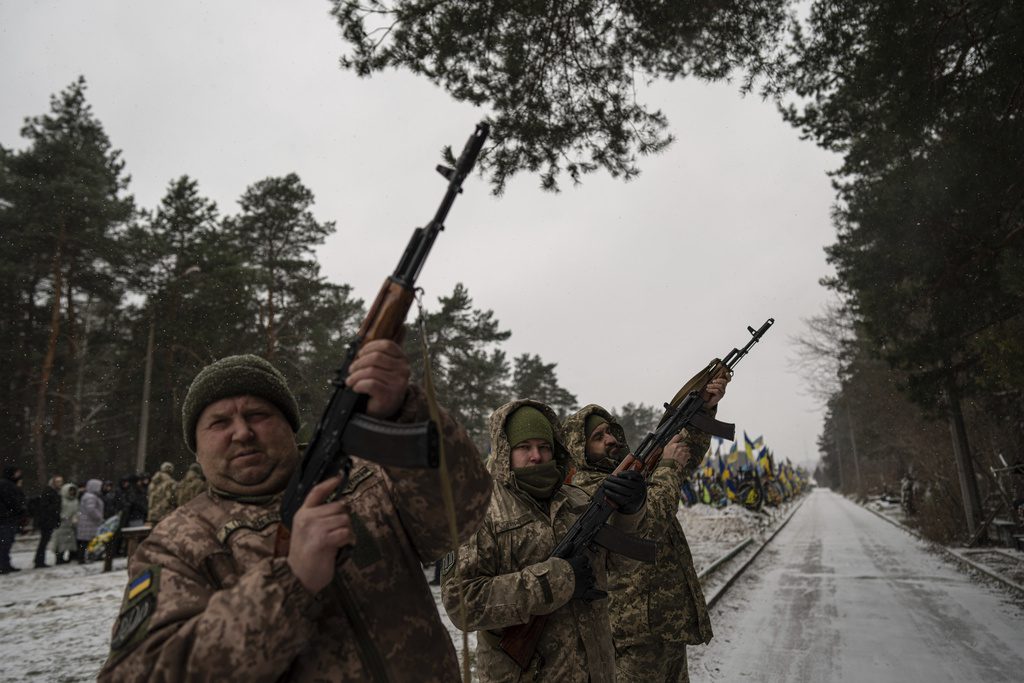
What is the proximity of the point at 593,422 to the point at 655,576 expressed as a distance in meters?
1.01

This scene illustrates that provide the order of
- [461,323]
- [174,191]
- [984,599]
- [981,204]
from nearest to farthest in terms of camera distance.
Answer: [981,204]
[984,599]
[174,191]
[461,323]

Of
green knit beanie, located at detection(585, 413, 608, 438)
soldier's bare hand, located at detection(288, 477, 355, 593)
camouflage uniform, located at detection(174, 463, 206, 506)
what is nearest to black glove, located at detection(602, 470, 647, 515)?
green knit beanie, located at detection(585, 413, 608, 438)

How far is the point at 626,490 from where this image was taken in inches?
114

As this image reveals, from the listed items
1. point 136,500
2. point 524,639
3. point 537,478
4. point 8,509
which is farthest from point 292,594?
point 136,500

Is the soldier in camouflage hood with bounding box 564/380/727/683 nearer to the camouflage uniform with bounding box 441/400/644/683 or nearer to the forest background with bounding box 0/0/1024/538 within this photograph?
the camouflage uniform with bounding box 441/400/644/683

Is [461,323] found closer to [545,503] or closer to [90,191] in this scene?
[90,191]

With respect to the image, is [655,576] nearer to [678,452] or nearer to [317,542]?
[678,452]

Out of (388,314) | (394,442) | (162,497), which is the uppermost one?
(388,314)

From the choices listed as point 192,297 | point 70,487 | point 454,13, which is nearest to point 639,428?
point 192,297

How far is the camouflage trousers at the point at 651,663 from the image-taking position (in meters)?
3.52

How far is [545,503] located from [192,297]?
2306cm

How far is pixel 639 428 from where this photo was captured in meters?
74.8

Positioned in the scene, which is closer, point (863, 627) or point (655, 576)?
point (655, 576)

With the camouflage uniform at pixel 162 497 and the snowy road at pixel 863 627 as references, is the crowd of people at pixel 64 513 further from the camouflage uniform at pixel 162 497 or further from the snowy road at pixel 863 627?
the snowy road at pixel 863 627
